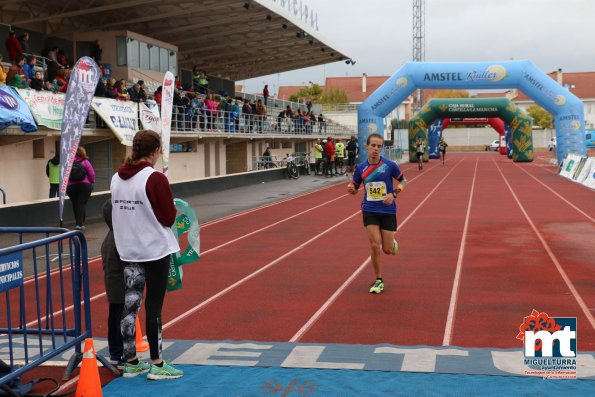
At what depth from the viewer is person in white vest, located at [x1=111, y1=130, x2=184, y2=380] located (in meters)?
5.29

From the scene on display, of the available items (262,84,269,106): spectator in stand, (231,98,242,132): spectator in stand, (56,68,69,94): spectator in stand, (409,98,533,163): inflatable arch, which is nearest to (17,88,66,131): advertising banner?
(56,68,69,94): spectator in stand

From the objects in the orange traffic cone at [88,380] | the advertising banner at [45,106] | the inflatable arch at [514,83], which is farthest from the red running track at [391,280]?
the inflatable arch at [514,83]

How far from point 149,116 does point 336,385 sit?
18.8m

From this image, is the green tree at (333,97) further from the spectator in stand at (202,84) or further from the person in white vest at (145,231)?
the person in white vest at (145,231)

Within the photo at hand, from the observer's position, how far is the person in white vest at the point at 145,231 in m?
5.29

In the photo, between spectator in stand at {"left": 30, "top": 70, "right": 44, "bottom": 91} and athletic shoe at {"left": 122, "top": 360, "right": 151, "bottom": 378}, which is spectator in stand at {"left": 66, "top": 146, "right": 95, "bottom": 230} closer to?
spectator in stand at {"left": 30, "top": 70, "right": 44, "bottom": 91}

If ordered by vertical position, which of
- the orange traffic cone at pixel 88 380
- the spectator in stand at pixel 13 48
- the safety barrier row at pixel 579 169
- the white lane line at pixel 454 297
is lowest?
the white lane line at pixel 454 297

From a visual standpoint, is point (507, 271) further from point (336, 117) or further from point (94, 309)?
point (336, 117)

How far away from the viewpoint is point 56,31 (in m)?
28.0

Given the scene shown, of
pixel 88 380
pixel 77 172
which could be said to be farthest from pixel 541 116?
pixel 88 380

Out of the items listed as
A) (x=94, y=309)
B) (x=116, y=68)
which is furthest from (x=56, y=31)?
(x=94, y=309)

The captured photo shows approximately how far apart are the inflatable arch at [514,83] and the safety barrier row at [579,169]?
1587 mm

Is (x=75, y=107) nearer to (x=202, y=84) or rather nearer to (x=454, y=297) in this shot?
(x=454, y=297)

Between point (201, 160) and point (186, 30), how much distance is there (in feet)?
19.3
